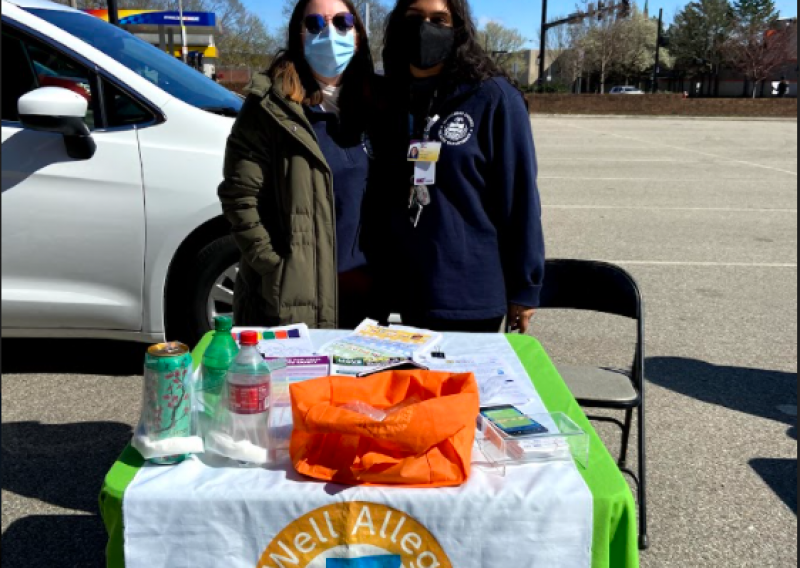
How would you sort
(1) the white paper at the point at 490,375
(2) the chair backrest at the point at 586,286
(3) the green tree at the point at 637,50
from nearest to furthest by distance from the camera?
1. (1) the white paper at the point at 490,375
2. (2) the chair backrest at the point at 586,286
3. (3) the green tree at the point at 637,50

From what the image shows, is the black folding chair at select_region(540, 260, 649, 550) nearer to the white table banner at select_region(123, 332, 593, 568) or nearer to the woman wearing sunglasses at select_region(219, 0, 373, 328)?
the woman wearing sunglasses at select_region(219, 0, 373, 328)

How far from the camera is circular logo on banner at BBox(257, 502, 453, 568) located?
160 centimetres

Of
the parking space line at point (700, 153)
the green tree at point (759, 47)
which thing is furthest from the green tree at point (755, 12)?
the parking space line at point (700, 153)

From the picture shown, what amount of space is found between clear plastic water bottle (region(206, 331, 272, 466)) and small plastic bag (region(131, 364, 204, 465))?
6cm

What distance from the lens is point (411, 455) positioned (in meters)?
1.61

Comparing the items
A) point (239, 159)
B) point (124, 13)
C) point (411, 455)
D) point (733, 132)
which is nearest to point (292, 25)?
point (239, 159)

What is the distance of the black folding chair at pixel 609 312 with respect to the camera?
279cm

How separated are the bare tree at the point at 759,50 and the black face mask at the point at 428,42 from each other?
201ft

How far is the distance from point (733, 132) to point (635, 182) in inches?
591

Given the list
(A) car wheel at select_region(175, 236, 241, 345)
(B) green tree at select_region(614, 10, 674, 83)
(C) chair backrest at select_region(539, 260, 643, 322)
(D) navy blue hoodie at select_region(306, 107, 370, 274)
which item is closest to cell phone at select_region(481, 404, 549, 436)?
(D) navy blue hoodie at select_region(306, 107, 370, 274)

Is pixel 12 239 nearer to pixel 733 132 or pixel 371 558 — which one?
pixel 371 558

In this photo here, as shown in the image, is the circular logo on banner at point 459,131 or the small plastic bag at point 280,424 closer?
the small plastic bag at point 280,424

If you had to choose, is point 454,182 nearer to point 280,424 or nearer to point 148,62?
point 280,424

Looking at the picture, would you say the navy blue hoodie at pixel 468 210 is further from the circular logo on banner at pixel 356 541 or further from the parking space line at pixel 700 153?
the parking space line at pixel 700 153
